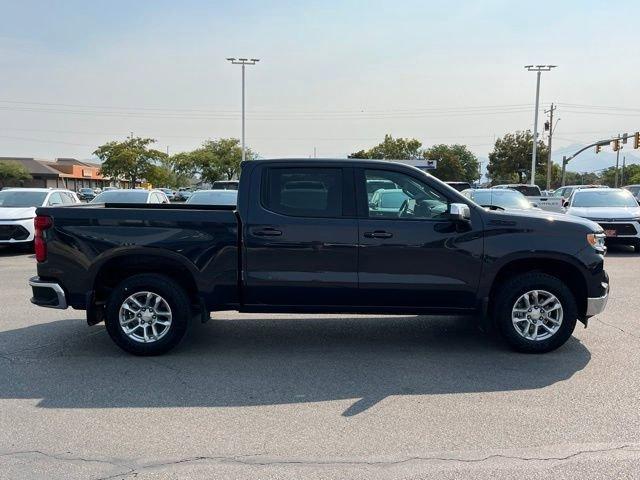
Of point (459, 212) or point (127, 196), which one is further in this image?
point (127, 196)

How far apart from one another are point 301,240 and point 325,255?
0.28 meters

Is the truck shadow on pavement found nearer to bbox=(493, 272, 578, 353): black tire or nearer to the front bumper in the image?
bbox=(493, 272, 578, 353): black tire

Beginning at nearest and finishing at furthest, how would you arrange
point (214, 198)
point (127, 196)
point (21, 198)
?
1. point (214, 198)
2. point (21, 198)
3. point (127, 196)

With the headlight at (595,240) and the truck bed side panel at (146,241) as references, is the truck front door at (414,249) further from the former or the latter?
the truck bed side panel at (146,241)

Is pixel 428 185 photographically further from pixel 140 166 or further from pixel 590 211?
pixel 140 166

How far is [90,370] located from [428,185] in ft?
12.3

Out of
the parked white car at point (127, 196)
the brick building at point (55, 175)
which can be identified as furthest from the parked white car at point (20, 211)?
the brick building at point (55, 175)

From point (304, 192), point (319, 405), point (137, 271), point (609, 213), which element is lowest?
point (319, 405)

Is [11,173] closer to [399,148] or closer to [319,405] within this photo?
[399,148]

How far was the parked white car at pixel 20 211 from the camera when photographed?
13289 mm

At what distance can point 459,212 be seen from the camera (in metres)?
5.33

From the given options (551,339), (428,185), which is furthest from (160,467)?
(551,339)

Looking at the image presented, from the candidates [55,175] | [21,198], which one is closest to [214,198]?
[21,198]

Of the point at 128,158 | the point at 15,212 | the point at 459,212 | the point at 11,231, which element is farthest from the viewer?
the point at 128,158
